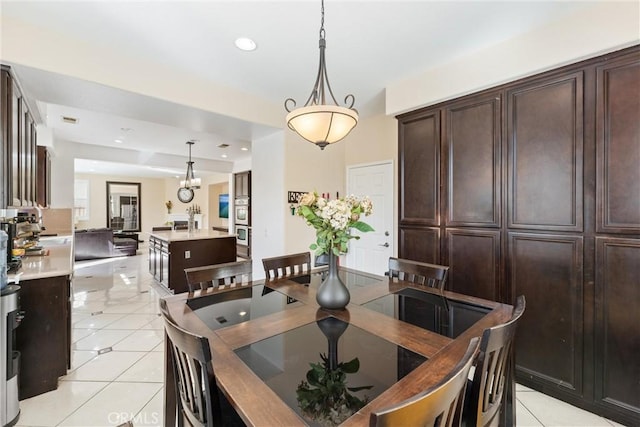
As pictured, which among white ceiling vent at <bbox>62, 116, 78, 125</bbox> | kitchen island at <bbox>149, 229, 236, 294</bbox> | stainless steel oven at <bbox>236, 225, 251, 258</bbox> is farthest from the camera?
stainless steel oven at <bbox>236, 225, 251, 258</bbox>

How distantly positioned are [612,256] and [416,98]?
2.03 meters

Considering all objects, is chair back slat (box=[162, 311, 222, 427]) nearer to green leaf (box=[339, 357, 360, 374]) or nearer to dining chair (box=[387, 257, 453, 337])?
green leaf (box=[339, 357, 360, 374])

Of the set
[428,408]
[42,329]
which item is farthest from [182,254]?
[428,408]

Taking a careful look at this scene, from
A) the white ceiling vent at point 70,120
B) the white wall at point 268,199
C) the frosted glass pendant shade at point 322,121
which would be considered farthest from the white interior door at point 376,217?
the white ceiling vent at point 70,120

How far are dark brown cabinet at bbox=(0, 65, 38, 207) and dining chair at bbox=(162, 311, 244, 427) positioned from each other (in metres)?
2.10

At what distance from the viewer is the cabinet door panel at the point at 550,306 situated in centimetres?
203

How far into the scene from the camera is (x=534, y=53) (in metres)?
2.16

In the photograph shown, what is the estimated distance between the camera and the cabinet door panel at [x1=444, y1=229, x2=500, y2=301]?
2.43 meters

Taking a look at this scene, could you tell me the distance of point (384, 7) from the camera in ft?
6.39

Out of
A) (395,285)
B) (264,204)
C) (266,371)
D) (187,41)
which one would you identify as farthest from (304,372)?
(264,204)

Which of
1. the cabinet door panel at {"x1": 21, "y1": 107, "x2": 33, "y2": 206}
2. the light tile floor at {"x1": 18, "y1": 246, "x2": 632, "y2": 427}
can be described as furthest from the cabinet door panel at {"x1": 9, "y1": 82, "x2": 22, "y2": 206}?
the light tile floor at {"x1": 18, "y1": 246, "x2": 632, "y2": 427}

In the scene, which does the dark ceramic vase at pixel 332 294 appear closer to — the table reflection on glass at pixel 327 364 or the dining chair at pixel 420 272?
the table reflection on glass at pixel 327 364

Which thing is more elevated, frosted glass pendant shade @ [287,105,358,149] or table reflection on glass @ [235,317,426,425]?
frosted glass pendant shade @ [287,105,358,149]

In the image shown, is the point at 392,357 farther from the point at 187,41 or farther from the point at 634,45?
the point at 187,41
